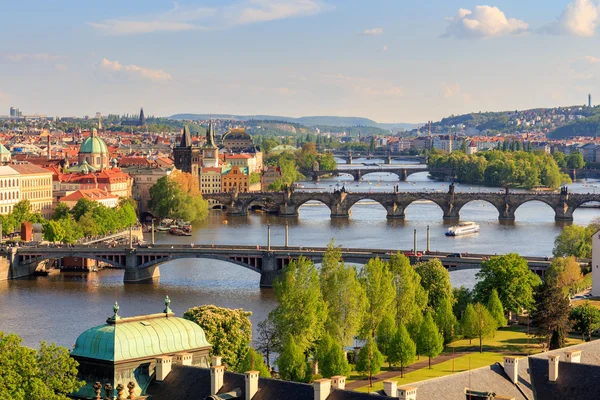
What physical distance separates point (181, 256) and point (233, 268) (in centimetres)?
440

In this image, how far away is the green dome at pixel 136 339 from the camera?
2616cm

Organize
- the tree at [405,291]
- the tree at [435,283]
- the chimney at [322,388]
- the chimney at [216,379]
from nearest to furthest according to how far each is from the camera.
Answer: the chimney at [322,388] < the chimney at [216,379] < the tree at [405,291] < the tree at [435,283]

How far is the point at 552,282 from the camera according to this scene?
4562 cm

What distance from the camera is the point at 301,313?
Result: 40.0 metres

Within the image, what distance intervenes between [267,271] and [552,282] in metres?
21.2

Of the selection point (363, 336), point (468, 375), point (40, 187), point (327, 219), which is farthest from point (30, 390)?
point (327, 219)

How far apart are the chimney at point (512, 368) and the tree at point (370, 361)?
10.5m

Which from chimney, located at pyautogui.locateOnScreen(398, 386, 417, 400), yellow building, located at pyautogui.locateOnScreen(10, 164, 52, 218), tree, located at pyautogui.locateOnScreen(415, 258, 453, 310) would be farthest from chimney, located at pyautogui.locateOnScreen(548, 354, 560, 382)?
yellow building, located at pyautogui.locateOnScreen(10, 164, 52, 218)

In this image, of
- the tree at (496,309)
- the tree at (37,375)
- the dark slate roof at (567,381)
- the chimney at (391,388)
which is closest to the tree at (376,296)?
the tree at (496,309)

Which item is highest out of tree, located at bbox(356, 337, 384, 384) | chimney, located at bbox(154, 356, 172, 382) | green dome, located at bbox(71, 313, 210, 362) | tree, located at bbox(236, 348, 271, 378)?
green dome, located at bbox(71, 313, 210, 362)

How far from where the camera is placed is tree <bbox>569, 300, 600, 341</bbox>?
43469 millimetres

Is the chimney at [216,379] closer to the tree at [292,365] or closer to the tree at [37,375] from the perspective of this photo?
the tree at [37,375]

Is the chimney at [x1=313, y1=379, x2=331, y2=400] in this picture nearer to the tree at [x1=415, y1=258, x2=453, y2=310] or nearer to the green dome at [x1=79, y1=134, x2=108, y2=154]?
the tree at [x1=415, y1=258, x2=453, y2=310]

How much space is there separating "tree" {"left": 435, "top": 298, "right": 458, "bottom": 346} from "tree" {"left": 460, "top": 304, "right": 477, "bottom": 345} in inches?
15.1
